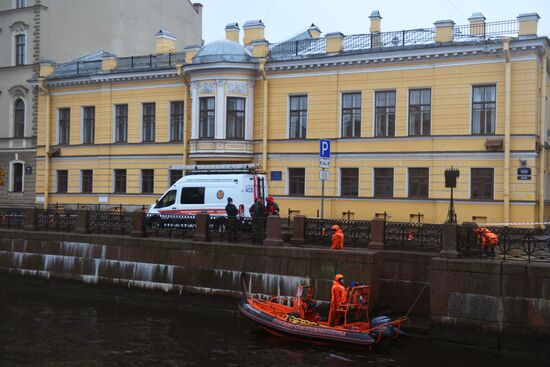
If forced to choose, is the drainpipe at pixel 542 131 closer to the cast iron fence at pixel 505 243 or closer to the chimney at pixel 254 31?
the cast iron fence at pixel 505 243

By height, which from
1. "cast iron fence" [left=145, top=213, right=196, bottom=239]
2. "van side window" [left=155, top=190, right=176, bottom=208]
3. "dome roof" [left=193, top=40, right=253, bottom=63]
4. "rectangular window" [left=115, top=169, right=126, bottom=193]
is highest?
"dome roof" [left=193, top=40, right=253, bottom=63]

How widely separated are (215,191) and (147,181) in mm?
9311

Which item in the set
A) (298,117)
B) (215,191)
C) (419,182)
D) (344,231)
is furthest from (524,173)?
(215,191)

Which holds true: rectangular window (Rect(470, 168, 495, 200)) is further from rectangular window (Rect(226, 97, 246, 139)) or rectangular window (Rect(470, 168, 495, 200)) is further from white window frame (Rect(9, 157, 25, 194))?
white window frame (Rect(9, 157, 25, 194))

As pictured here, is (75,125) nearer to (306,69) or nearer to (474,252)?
(306,69)

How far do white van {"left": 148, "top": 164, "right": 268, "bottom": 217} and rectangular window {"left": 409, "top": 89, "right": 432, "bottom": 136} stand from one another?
22.4ft

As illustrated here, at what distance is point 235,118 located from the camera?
31.0m

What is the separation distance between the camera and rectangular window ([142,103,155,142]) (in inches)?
1326

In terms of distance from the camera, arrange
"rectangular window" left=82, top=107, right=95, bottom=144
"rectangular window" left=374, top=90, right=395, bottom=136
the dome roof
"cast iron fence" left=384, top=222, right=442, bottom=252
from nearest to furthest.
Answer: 1. "cast iron fence" left=384, top=222, right=442, bottom=252
2. "rectangular window" left=374, top=90, right=395, bottom=136
3. the dome roof
4. "rectangular window" left=82, top=107, right=95, bottom=144

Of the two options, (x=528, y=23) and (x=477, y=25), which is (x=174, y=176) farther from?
(x=528, y=23)

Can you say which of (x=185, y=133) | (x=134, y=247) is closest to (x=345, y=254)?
(x=134, y=247)

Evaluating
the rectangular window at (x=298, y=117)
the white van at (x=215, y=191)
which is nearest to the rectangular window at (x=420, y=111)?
→ the rectangular window at (x=298, y=117)

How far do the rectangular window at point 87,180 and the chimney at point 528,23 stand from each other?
72.1 ft

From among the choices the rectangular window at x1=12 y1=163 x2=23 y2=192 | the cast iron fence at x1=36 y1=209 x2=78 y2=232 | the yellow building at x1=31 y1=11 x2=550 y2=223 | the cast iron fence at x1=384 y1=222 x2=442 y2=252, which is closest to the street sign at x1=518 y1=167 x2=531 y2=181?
the yellow building at x1=31 y1=11 x2=550 y2=223
